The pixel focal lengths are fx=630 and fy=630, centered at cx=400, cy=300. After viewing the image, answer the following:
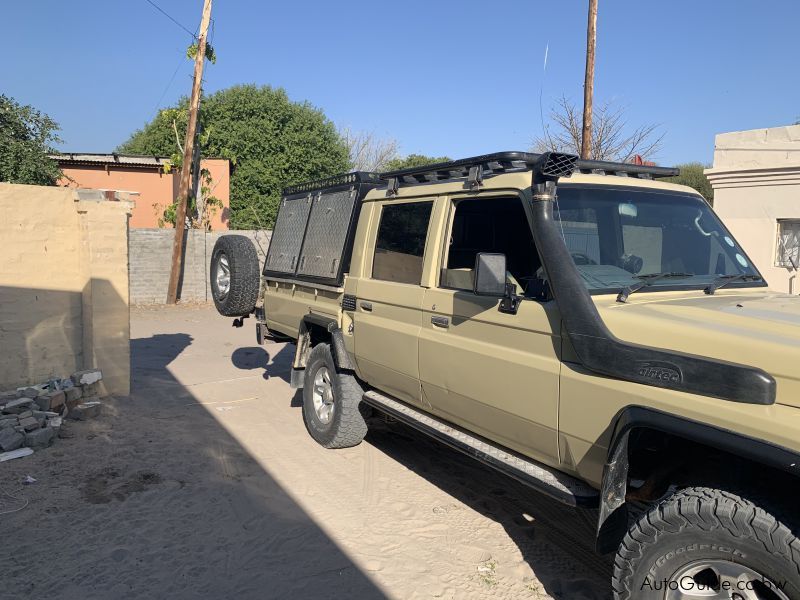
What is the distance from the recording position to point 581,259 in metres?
3.45

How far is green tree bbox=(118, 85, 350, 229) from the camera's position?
28016mm

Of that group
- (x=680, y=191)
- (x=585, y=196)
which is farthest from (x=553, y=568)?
(x=680, y=191)

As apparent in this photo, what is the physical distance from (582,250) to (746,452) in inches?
56.8

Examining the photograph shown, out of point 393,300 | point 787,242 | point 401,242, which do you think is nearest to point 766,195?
point 787,242

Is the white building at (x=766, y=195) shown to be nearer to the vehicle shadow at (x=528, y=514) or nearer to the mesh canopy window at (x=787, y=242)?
the mesh canopy window at (x=787, y=242)

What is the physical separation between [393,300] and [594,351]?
198cm

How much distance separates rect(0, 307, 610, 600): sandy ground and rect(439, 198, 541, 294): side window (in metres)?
1.70

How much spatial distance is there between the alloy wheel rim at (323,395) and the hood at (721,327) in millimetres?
3258

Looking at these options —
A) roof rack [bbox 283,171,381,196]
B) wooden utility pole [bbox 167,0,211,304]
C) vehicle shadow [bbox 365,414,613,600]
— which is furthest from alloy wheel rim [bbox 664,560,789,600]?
wooden utility pole [bbox 167,0,211,304]

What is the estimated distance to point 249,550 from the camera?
4000mm

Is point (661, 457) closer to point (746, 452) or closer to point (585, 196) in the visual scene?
point (746, 452)

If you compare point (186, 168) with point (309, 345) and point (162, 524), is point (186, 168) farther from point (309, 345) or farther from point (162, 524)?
point (162, 524)

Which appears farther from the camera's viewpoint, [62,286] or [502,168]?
[62,286]

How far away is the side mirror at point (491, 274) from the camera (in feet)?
11.2
